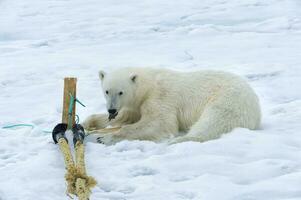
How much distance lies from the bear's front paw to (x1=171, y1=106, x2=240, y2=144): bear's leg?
47 centimetres

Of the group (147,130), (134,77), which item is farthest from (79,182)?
(134,77)

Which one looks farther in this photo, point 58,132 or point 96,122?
point 96,122

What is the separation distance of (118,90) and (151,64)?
9.29 feet

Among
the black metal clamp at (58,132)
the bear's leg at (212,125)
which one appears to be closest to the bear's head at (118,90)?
the black metal clamp at (58,132)

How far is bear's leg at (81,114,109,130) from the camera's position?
492 cm

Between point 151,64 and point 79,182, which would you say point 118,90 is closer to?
point 79,182

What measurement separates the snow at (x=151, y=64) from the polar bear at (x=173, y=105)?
0.20 m

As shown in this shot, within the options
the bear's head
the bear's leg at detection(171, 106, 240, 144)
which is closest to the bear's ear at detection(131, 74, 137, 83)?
the bear's head

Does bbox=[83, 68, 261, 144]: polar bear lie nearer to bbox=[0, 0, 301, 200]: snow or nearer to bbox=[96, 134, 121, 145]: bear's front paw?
bbox=[96, 134, 121, 145]: bear's front paw

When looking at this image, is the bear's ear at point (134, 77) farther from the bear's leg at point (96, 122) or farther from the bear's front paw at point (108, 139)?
the bear's front paw at point (108, 139)

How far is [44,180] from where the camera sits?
345 cm

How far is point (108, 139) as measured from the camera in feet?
14.5

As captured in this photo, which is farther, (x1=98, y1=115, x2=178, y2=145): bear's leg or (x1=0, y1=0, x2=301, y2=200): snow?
(x1=98, y1=115, x2=178, y2=145): bear's leg

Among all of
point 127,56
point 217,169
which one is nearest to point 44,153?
point 217,169
